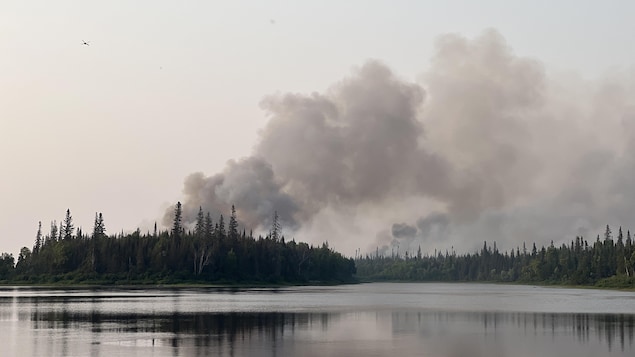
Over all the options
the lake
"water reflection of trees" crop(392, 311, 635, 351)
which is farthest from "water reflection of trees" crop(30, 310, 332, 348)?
"water reflection of trees" crop(392, 311, 635, 351)

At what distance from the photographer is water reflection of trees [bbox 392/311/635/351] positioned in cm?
6328

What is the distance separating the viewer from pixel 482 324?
245 feet

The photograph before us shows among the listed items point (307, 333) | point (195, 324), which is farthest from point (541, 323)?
point (195, 324)

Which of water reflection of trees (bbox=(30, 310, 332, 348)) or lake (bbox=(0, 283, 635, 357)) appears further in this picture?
water reflection of trees (bbox=(30, 310, 332, 348))

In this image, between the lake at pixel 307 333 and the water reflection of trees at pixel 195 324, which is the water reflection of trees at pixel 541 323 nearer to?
the lake at pixel 307 333

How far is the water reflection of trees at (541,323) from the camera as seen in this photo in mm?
63281

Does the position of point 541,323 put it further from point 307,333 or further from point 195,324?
point 195,324

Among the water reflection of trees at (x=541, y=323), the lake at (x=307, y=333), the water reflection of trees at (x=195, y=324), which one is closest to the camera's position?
the lake at (x=307, y=333)

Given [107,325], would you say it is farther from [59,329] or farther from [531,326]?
[531,326]

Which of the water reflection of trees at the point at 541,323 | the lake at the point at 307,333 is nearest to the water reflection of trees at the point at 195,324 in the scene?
the lake at the point at 307,333

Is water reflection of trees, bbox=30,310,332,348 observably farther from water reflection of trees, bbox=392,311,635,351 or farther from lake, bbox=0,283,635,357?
water reflection of trees, bbox=392,311,635,351

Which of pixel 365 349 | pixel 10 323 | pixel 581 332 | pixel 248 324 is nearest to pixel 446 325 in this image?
pixel 581 332

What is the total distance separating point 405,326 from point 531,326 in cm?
1165

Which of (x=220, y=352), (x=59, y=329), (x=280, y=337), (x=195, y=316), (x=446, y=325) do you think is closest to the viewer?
(x=220, y=352)
